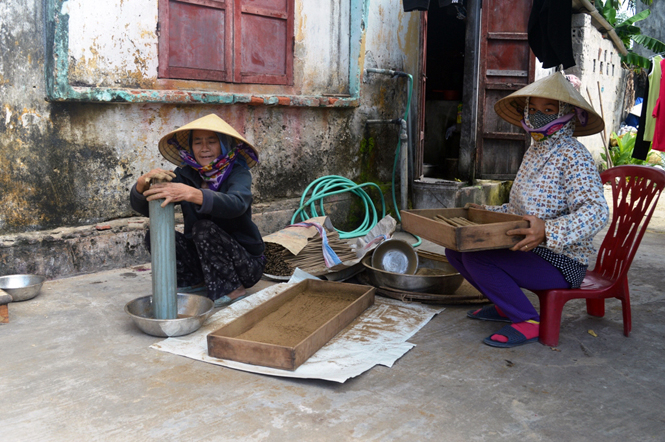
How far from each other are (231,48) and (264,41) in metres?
0.38

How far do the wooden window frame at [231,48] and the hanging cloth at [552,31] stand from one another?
2123mm

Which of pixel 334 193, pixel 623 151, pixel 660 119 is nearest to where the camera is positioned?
pixel 334 193

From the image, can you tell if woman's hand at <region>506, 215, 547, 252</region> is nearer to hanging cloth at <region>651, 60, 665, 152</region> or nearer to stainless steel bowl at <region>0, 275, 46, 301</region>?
stainless steel bowl at <region>0, 275, 46, 301</region>

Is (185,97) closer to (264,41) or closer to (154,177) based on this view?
(264,41)

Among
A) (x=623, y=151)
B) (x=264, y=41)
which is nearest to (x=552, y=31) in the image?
(x=264, y=41)

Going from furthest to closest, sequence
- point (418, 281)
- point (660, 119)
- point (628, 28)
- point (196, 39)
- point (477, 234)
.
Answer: point (628, 28), point (660, 119), point (196, 39), point (418, 281), point (477, 234)

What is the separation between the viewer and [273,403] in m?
2.34

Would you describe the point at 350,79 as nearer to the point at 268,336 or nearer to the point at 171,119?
the point at 171,119

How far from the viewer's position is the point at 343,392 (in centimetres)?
245

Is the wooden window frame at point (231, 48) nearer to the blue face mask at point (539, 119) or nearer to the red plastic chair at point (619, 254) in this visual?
the blue face mask at point (539, 119)

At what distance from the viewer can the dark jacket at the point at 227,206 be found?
3.15 metres

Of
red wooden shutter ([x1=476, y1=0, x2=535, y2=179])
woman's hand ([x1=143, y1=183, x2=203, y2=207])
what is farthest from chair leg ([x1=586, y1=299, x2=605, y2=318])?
red wooden shutter ([x1=476, y1=0, x2=535, y2=179])

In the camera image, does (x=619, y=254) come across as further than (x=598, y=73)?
No

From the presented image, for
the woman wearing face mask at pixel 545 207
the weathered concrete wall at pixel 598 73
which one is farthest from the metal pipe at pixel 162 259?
the weathered concrete wall at pixel 598 73
